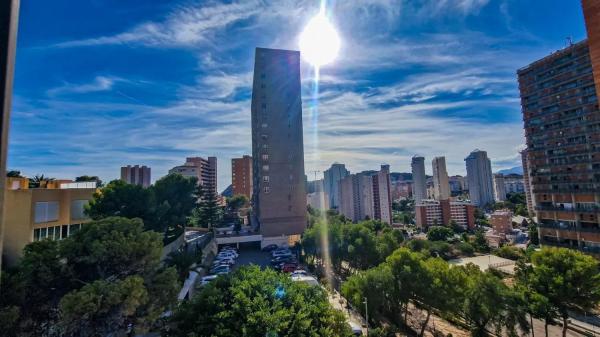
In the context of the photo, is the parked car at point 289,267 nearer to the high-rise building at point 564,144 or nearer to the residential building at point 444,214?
the high-rise building at point 564,144

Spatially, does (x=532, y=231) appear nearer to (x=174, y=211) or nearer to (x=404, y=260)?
(x=404, y=260)

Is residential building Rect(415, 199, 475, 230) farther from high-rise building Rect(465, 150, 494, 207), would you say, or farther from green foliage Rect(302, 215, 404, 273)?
green foliage Rect(302, 215, 404, 273)

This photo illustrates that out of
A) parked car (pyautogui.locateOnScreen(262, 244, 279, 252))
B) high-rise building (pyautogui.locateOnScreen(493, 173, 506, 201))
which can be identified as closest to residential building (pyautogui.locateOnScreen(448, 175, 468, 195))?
high-rise building (pyautogui.locateOnScreen(493, 173, 506, 201))

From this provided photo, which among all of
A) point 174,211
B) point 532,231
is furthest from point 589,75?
point 174,211

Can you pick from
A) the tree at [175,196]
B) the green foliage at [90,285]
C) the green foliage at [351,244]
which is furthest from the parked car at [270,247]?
the green foliage at [90,285]

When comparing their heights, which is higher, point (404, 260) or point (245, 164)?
point (245, 164)

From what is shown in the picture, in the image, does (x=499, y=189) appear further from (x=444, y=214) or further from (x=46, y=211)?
(x=46, y=211)
